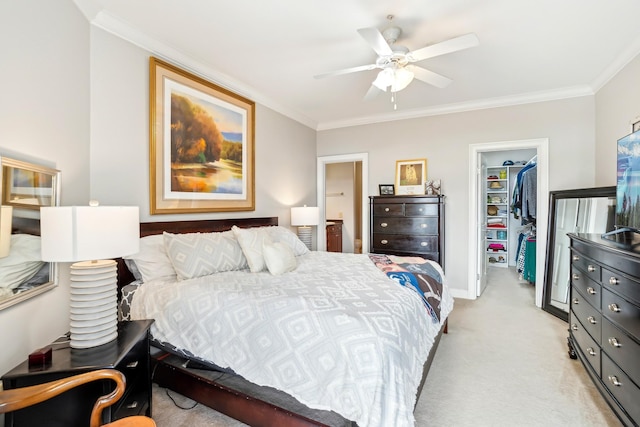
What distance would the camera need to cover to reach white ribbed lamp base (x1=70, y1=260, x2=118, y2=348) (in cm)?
147

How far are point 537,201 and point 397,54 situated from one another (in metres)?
2.91

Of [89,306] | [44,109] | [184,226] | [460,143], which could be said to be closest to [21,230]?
[89,306]

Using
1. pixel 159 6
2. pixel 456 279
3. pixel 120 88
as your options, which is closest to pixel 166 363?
pixel 120 88

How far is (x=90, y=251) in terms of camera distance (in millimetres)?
1387

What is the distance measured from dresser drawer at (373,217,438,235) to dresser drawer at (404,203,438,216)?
0.22 ft

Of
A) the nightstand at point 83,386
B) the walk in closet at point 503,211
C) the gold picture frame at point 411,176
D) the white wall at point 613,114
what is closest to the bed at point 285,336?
the nightstand at point 83,386

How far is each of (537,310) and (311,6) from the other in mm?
4096

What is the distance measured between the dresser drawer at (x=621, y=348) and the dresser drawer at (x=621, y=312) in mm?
42

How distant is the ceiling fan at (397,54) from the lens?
1.97 meters

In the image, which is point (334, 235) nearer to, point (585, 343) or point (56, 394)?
point (585, 343)

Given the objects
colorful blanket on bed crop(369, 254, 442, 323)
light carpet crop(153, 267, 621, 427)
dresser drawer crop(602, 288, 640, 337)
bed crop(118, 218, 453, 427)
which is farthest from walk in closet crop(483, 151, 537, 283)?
bed crop(118, 218, 453, 427)

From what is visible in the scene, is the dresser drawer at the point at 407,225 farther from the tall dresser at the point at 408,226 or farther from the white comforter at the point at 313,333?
the white comforter at the point at 313,333

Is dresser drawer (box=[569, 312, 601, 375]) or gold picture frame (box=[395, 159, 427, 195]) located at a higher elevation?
gold picture frame (box=[395, 159, 427, 195])

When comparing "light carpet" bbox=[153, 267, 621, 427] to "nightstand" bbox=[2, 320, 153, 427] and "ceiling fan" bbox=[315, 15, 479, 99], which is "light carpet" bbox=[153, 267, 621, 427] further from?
"ceiling fan" bbox=[315, 15, 479, 99]
